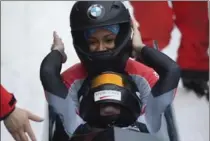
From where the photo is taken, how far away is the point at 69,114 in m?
1.82

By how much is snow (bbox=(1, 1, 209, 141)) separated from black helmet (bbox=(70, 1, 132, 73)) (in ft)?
1.74

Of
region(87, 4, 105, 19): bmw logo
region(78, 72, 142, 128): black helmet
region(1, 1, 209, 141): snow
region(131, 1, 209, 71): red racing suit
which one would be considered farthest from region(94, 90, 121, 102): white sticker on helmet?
region(131, 1, 209, 71): red racing suit

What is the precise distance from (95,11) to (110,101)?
312mm

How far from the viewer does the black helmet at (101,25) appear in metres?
1.82

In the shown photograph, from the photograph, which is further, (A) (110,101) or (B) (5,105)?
(B) (5,105)

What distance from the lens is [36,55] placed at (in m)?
2.97

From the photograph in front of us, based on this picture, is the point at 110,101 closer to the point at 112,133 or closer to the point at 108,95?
the point at 108,95

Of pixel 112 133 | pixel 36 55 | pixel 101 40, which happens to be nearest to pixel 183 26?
pixel 36 55

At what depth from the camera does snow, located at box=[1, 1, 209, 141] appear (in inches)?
99.1

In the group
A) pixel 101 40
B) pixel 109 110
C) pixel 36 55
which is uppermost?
pixel 101 40

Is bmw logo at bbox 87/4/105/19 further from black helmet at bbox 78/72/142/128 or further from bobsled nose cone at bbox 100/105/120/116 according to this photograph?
bobsled nose cone at bbox 100/105/120/116

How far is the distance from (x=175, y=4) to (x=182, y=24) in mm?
109

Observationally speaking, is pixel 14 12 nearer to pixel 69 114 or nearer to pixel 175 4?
pixel 175 4

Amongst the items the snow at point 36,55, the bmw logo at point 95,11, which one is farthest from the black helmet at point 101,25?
the snow at point 36,55
